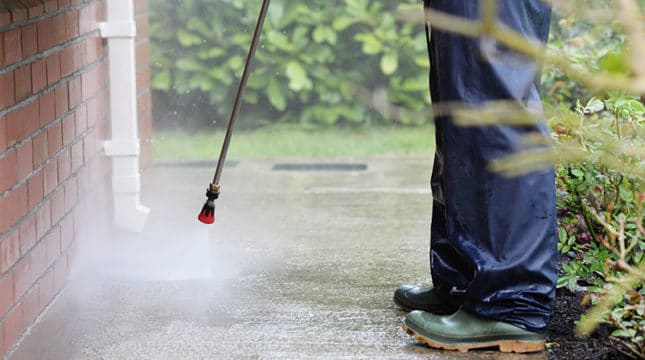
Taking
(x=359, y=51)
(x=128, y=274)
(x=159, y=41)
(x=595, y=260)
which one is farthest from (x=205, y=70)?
(x=595, y=260)

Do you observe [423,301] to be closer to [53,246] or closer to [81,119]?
[53,246]

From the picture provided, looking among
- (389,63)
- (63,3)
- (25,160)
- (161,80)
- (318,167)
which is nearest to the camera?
(25,160)

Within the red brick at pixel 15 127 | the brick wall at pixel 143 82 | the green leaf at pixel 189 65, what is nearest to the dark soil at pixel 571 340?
the red brick at pixel 15 127

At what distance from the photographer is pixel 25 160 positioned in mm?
2459

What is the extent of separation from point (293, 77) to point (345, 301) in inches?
137

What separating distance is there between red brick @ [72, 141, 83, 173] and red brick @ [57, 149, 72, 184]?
2.1 inches

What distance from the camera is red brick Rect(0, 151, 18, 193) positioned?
226cm

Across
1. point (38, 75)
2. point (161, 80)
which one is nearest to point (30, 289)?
point (38, 75)

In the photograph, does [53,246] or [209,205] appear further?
[209,205]

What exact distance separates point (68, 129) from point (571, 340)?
5.12 ft

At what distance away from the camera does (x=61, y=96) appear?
2871mm

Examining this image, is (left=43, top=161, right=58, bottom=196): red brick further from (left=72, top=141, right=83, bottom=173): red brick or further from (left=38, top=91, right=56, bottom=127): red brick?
(left=72, top=141, right=83, bottom=173): red brick

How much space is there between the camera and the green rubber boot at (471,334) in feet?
7.67

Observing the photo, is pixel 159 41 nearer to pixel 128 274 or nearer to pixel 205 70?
pixel 205 70
